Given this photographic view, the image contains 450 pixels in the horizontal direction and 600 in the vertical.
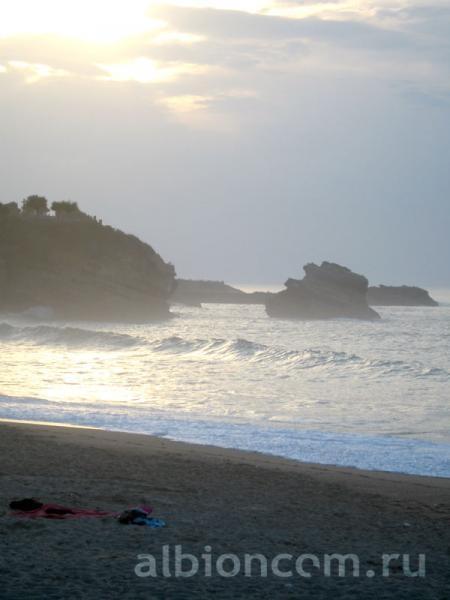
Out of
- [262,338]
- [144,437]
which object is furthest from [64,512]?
[262,338]

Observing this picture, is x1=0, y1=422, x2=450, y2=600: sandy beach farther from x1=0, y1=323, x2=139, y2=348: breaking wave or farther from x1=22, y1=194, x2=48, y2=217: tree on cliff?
x1=22, y1=194, x2=48, y2=217: tree on cliff

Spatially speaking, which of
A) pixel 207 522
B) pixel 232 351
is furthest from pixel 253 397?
pixel 232 351

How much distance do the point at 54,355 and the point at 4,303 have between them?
159 feet

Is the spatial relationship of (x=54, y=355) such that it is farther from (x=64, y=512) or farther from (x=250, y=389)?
(x=64, y=512)

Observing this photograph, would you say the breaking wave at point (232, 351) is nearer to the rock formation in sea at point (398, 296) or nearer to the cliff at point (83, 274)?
the cliff at point (83, 274)

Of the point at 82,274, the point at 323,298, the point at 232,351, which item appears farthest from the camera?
the point at 323,298

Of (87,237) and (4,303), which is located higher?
(87,237)

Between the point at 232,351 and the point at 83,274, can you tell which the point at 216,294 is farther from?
the point at 232,351

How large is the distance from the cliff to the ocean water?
40073 millimetres

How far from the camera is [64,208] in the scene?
104 m

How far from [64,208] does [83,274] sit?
20.0 m

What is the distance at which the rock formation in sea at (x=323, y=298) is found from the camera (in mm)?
95750

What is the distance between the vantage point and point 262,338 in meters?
53.8

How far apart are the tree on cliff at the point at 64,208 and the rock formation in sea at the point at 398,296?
70402 millimetres
